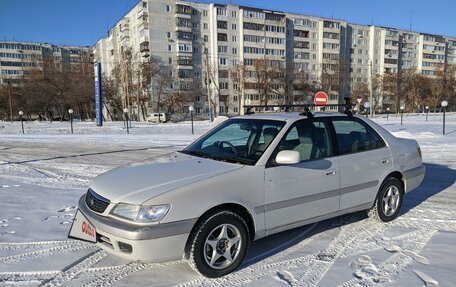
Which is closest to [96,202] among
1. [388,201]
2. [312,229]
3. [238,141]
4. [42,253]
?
[42,253]

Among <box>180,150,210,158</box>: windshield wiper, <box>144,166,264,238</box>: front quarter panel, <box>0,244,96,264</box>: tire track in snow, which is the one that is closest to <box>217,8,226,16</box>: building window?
<box>180,150,210,158</box>: windshield wiper

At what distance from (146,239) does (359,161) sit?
9.48 feet

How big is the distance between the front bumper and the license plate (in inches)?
5.2

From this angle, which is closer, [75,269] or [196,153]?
[75,269]

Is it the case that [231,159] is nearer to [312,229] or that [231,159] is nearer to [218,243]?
[218,243]

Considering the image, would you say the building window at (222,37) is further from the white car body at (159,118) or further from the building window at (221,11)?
the white car body at (159,118)

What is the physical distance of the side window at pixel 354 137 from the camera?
4.46 metres

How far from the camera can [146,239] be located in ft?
9.79

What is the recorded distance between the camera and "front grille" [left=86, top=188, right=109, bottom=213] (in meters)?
3.28

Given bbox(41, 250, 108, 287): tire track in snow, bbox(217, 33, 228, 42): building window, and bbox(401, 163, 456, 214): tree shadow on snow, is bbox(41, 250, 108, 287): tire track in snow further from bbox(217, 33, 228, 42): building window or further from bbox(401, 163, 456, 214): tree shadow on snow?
bbox(217, 33, 228, 42): building window

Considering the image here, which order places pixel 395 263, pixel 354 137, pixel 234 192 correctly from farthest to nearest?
pixel 354 137 < pixel 395 263 < pixel 234 192

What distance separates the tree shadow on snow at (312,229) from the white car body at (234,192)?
36 centimetres

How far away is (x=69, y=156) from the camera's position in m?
12.4

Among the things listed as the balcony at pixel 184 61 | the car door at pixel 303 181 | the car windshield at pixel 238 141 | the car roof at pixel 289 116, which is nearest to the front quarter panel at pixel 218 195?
the car door at pixel 303 181
